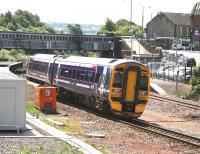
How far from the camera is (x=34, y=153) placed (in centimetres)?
1430

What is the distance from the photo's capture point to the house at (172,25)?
116 m

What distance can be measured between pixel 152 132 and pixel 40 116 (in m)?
5.24

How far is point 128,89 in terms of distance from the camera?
25062 mm

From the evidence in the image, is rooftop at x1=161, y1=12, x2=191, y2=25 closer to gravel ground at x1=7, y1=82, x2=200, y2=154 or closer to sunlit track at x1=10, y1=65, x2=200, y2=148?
gravel ground at x1=7, y1=82, x2=200, y2=154

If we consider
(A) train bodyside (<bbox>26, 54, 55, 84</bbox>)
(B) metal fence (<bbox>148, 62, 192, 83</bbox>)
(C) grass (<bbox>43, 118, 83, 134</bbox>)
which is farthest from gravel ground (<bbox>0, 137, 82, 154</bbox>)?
(B) metal fence (<bbox>148, 62, 192, 83</bbox>)

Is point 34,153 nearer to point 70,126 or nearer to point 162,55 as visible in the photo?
point 70,126

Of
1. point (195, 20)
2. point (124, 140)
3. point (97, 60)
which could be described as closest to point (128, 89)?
point (97, 60)

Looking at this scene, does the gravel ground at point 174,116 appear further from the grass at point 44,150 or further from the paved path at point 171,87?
the paved path at point 171,87

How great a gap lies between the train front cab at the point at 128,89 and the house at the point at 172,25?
89967mm

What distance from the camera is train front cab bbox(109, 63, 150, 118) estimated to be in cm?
2486

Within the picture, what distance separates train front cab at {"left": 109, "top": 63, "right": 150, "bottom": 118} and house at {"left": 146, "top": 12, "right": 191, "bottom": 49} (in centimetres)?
8997

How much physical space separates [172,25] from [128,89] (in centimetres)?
9370

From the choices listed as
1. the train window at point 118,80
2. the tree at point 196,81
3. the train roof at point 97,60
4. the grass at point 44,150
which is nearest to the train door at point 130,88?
the train window at point 118,80

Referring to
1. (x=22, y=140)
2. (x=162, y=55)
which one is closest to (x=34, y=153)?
(x=22, y=140)
